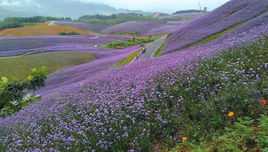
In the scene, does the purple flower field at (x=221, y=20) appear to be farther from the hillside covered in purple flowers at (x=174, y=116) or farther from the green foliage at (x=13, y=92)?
the hillside covered in purple flowers at (x=174, y=116)

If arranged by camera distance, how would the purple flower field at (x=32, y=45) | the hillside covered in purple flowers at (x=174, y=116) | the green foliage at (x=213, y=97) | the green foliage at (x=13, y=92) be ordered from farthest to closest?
the purple flower field at (x=32, y=45), the green foliage at (x=13, y=92), the green foliage at (x=213, y=97), the hillside covered in purple flowers at (x=174, y=116)

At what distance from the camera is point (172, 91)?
7.03 meters

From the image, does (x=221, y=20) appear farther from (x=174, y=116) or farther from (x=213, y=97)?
(x=174, y=116)

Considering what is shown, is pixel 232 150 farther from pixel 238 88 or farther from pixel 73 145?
pixel 73 145

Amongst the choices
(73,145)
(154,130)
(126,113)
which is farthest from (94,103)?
(154,130)

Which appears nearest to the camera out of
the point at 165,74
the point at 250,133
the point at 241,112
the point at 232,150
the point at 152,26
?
the point at 232,150

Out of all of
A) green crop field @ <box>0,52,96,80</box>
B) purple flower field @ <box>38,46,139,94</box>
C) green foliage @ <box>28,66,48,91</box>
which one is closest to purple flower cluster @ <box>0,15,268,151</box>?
green foliage @ <box>28,66,48,91</box>

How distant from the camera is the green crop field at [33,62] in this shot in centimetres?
2748

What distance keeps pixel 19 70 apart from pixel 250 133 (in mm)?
30745

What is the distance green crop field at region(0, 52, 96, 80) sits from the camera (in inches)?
1082

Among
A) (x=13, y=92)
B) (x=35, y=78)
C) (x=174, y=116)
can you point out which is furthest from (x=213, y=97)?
(x=35, y=78)

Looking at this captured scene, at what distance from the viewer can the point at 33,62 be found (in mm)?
32156

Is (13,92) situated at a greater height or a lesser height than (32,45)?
lesser

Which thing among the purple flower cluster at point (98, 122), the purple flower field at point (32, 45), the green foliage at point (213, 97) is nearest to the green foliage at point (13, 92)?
the purple flower cluster at point (98, 122)
